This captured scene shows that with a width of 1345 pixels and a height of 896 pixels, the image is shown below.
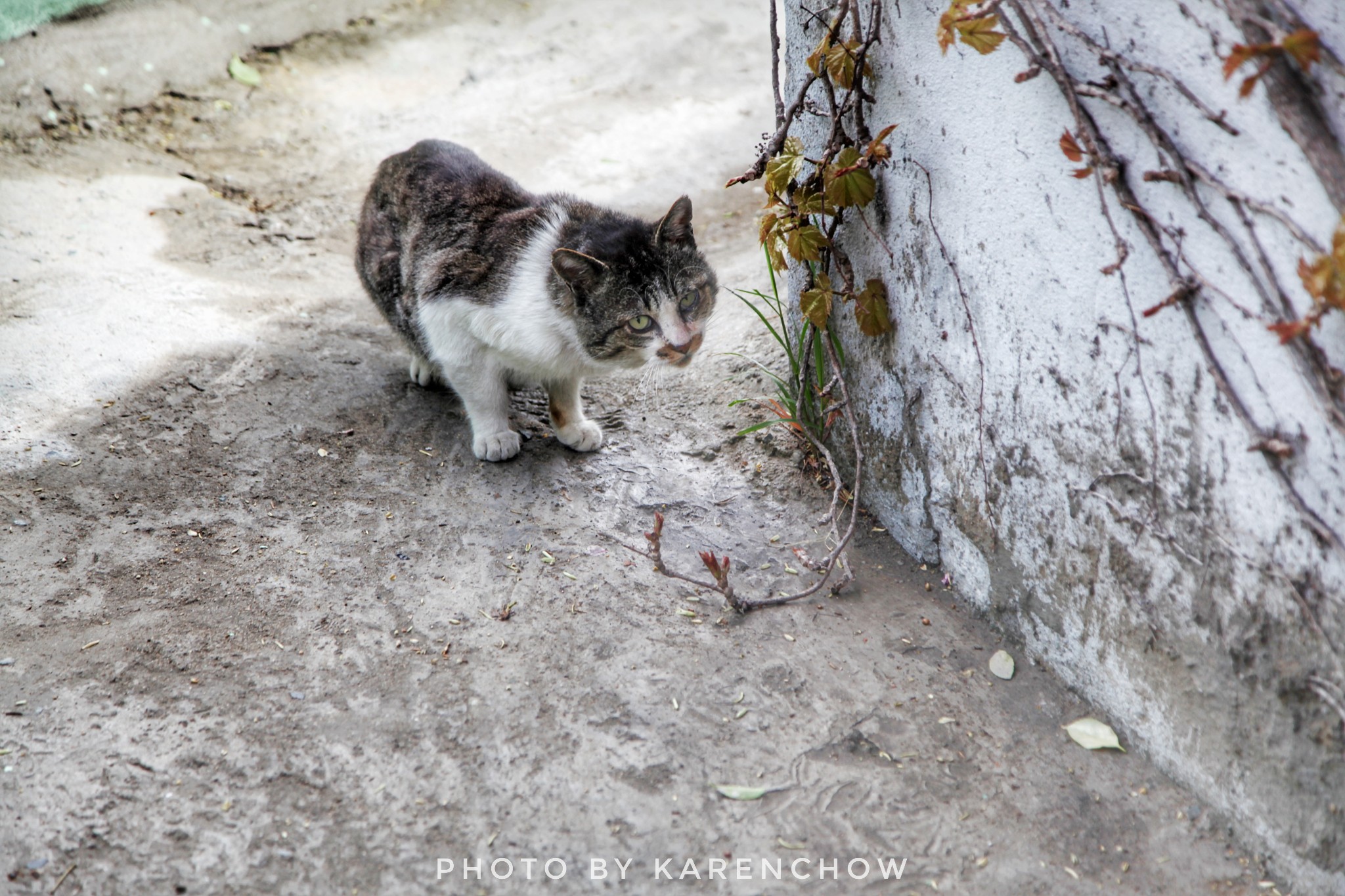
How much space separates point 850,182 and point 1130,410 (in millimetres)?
956

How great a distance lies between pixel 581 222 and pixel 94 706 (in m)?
1.97

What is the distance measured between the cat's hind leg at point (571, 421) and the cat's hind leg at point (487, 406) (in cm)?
16

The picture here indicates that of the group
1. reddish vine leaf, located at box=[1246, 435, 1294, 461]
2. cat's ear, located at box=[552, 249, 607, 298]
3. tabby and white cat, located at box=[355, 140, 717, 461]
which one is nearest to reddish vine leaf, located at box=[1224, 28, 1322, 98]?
reddish vine leaf, located at box=[1246, 435, 1294, 461]

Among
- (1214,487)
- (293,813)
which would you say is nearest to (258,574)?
(293,813)

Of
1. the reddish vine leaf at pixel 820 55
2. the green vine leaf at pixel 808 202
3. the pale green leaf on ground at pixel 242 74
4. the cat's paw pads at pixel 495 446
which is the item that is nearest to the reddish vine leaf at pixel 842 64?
the reddish vine leaf at pixel 820 55

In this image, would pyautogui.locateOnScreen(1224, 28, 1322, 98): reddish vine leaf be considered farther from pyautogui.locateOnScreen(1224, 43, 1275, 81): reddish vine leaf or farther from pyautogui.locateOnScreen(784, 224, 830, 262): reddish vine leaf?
pyautogui.locateOnScreen(784, 224, 830, 262): reddish vine leaf

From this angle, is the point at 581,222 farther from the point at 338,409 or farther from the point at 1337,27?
the point at 1337,27

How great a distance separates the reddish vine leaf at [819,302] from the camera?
3.02m

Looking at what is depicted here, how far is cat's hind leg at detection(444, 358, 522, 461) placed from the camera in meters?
3.51

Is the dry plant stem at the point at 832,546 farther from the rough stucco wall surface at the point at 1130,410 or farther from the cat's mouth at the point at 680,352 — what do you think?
the cat's mouth at the point at 680,352

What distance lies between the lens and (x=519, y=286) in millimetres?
3279

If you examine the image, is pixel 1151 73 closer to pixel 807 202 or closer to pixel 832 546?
pixel 807 202

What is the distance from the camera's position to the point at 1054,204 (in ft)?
7.39

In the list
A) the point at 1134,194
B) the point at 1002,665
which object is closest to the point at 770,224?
the point at 1134,194
